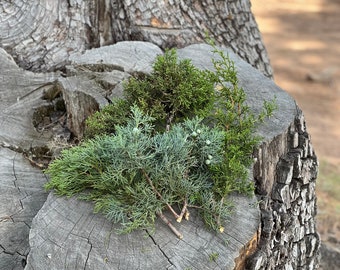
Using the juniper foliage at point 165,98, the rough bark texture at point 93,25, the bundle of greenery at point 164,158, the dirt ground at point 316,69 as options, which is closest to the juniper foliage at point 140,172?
the bundle of greenery at point 164,158

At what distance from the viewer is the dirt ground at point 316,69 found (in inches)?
219

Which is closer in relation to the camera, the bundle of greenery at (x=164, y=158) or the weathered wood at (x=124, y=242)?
the weathered wood at (x=124, y=242)

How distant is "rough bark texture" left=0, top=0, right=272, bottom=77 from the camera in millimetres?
3375

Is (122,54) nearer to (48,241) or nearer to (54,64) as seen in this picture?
(54,64)

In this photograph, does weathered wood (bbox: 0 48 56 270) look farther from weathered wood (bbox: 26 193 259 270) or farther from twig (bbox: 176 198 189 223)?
twig (bbox: 176 198 189 223)

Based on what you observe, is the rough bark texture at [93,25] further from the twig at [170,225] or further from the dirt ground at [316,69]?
the dirt ground at [316,69]

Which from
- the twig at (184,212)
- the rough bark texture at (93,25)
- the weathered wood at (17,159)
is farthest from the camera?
the rough bark texture at (93,25)

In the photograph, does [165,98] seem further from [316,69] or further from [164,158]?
[316,69]

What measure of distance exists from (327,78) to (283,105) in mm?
6157

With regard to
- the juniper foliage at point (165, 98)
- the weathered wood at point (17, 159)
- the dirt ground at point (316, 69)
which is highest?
the juniper foliage at point (165, 98)

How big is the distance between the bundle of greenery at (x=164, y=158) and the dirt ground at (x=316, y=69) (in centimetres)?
256

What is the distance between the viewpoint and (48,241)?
2076 millimetres

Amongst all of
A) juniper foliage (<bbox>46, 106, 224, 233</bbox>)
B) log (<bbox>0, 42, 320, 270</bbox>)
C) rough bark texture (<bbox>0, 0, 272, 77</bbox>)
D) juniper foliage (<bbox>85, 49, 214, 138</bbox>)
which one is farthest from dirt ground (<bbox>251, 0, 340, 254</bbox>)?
juniper foliage (<bbox>46, 106, 224, 233</bbox>)

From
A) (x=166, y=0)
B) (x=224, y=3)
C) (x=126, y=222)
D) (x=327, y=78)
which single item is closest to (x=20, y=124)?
(x=126, y=222)
